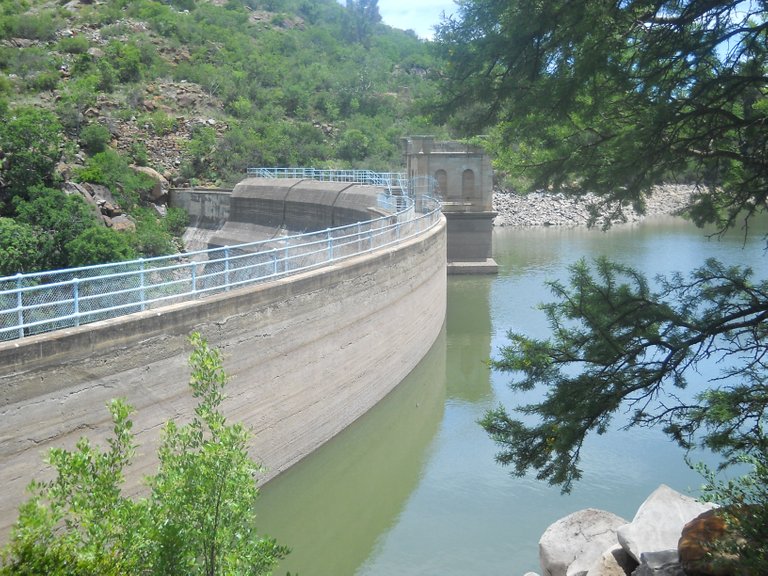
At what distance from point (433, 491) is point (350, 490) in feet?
4.72

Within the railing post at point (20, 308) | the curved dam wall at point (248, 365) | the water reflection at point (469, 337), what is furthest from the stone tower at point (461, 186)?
the railing post at point (20, 308)

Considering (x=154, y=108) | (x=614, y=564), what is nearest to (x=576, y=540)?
(x=614, y=564)

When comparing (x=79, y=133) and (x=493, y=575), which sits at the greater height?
(x=79, y=133)

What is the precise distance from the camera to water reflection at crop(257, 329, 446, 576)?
38.2 feet

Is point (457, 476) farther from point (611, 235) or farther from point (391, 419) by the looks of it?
point (611, 235)

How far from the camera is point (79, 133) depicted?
39719mm

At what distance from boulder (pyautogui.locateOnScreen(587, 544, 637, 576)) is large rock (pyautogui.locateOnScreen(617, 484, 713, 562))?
0.38 feet

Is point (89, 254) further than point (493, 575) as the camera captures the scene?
Yes

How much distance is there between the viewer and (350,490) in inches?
532

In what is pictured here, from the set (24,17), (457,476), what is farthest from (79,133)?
(457,476)

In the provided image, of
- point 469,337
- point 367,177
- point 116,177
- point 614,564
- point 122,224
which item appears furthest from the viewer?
point 367,177

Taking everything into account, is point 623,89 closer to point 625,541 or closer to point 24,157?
point 625,541

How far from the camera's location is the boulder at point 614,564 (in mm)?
7547

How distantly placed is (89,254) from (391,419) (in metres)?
13.3
